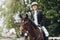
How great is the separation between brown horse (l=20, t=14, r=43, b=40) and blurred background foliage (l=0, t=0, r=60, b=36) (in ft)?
19.3

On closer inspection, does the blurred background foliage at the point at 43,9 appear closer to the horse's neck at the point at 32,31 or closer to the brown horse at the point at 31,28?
the brown horse at the point at 31,28

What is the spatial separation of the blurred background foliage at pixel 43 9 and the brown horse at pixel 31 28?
19.3ft

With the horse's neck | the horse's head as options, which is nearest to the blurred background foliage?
the horse's neck

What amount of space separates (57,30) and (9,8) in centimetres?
284

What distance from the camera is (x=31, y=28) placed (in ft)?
25.3

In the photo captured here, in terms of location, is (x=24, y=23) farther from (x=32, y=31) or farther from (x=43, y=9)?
(x=43, y=9)

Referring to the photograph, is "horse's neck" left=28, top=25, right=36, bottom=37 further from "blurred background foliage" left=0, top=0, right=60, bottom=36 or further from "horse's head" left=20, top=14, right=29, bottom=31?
"blurred background foliage" left=0, top=0, right=60, bottom=36

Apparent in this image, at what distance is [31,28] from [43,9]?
6550mm

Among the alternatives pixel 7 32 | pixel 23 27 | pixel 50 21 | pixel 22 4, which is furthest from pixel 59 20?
pixel 23 27

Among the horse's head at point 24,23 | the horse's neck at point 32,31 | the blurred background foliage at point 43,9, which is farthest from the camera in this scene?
the blurred background foliage at point 43,9

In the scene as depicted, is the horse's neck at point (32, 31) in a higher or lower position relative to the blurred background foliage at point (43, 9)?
lower

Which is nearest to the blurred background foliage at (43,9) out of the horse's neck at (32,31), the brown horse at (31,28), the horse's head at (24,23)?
the brown horse at (31,28)

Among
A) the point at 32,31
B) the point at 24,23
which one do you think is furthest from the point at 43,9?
the point at 24,23

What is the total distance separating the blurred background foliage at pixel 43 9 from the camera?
45.8 ft
